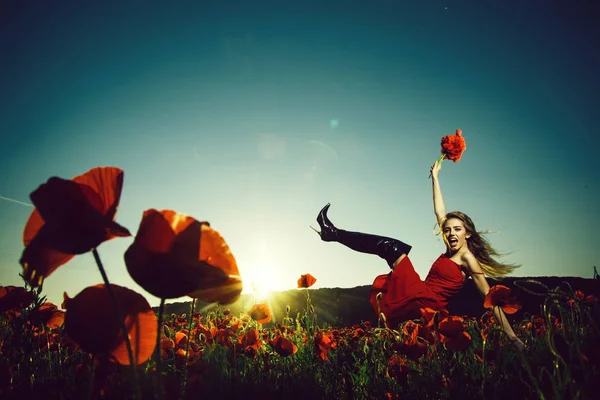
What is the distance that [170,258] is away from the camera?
475 mm

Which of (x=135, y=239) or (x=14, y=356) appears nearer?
(x=135, y=239)

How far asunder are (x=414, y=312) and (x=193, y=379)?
10.6 feet

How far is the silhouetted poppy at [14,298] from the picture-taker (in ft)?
4.73

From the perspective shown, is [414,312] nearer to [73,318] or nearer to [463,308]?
[73,318]

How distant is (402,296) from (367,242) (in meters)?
1.04

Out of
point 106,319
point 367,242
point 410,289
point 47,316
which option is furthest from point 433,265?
point 106,319

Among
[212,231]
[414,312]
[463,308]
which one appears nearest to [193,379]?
[212,231]

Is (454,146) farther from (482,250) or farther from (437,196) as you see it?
(482,250)

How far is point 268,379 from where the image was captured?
196 cm

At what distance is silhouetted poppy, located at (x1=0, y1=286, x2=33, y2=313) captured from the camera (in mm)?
1442

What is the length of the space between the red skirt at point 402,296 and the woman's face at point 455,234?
0.95 meters

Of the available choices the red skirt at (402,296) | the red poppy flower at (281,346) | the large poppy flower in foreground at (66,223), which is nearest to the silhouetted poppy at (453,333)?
the red poppy flower at (281,346)

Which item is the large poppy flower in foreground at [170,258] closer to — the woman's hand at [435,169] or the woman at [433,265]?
the woman at [433,265]

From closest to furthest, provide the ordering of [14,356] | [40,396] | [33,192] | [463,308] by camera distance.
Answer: [33,192] → [40,396] → [14,356] → [463,308]
